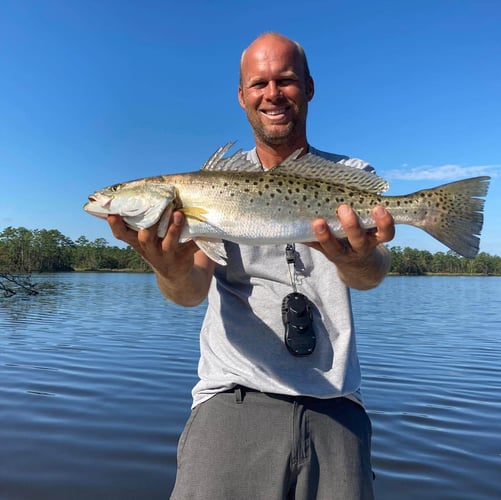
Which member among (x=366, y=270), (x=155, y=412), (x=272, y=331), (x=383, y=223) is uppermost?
(x=383, y=223)

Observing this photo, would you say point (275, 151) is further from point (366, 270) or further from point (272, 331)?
point (272, 331)

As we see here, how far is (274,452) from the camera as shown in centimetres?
388

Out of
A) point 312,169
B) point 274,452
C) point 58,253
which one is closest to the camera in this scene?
point 274,452

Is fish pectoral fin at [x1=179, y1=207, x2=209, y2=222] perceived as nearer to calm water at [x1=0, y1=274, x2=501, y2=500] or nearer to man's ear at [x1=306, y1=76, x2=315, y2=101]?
man's ear at [x1=306, y1=76, x2=315, y2=101]

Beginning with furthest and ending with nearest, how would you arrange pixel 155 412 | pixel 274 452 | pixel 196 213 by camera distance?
pixel 155 412 → pixel 196 213 → pixel 274 452

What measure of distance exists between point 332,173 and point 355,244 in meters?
0.74

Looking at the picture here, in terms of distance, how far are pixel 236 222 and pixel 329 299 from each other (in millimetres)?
986

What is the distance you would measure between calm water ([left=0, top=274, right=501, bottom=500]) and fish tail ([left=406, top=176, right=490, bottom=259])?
5.39m

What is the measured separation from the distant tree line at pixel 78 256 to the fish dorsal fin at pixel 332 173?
12856 centimetres

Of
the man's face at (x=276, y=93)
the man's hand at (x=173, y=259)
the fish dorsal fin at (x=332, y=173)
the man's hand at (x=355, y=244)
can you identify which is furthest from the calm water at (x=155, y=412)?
the man's face at (x=276, y=93)

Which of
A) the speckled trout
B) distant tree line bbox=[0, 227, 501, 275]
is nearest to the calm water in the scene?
the speckled trout

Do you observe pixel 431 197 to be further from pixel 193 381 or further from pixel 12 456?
pixel 193 381

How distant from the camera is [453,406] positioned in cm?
1250

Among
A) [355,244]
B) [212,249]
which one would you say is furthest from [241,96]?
[355,244]
